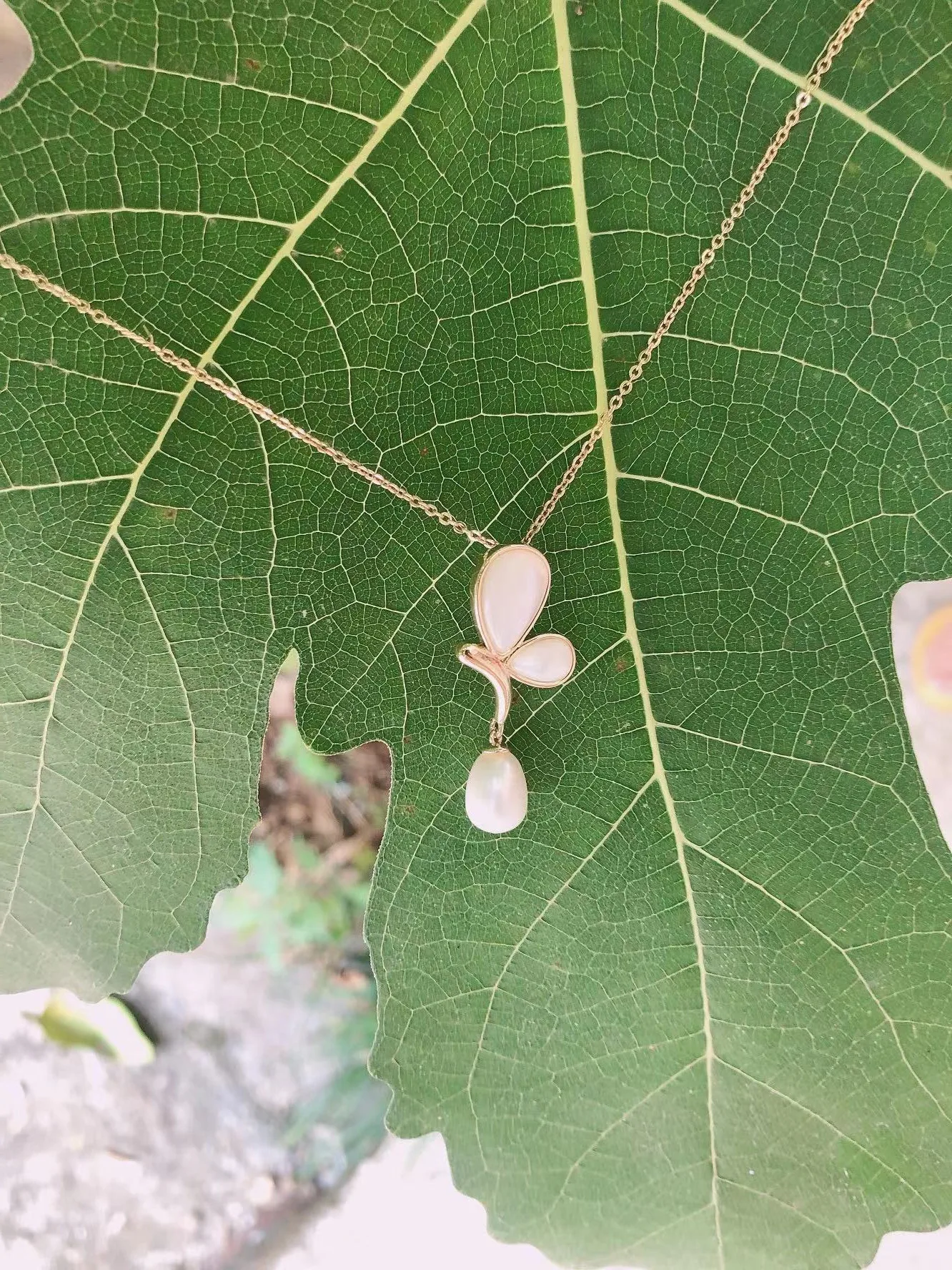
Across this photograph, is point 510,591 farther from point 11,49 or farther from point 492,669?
point 11,49

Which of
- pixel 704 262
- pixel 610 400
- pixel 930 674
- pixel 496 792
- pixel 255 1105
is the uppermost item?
pixel 704 262

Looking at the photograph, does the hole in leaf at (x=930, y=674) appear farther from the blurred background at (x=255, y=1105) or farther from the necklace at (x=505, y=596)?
the necklace at (x=505, y=596)

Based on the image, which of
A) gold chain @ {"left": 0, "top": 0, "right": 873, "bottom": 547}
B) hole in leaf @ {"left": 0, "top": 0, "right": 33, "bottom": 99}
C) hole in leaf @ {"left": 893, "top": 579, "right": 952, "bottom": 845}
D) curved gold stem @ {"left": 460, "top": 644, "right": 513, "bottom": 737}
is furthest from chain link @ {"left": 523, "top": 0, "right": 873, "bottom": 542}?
hole in leaf @ {"left": 893, "top": 579, "right": 952, "bottom": 845}

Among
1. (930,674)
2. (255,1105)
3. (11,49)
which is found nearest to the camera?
(11,49)

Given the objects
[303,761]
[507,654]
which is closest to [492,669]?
[507,654]

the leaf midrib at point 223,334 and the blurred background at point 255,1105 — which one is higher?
the leaf midrib at point 223,334

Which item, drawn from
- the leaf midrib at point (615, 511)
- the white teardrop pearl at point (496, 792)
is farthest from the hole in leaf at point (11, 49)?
the white teardrop pearl at point (496, 792)

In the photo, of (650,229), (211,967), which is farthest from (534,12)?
(211,967)

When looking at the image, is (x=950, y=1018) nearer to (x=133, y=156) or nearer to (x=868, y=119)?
(x=868, y=119)
